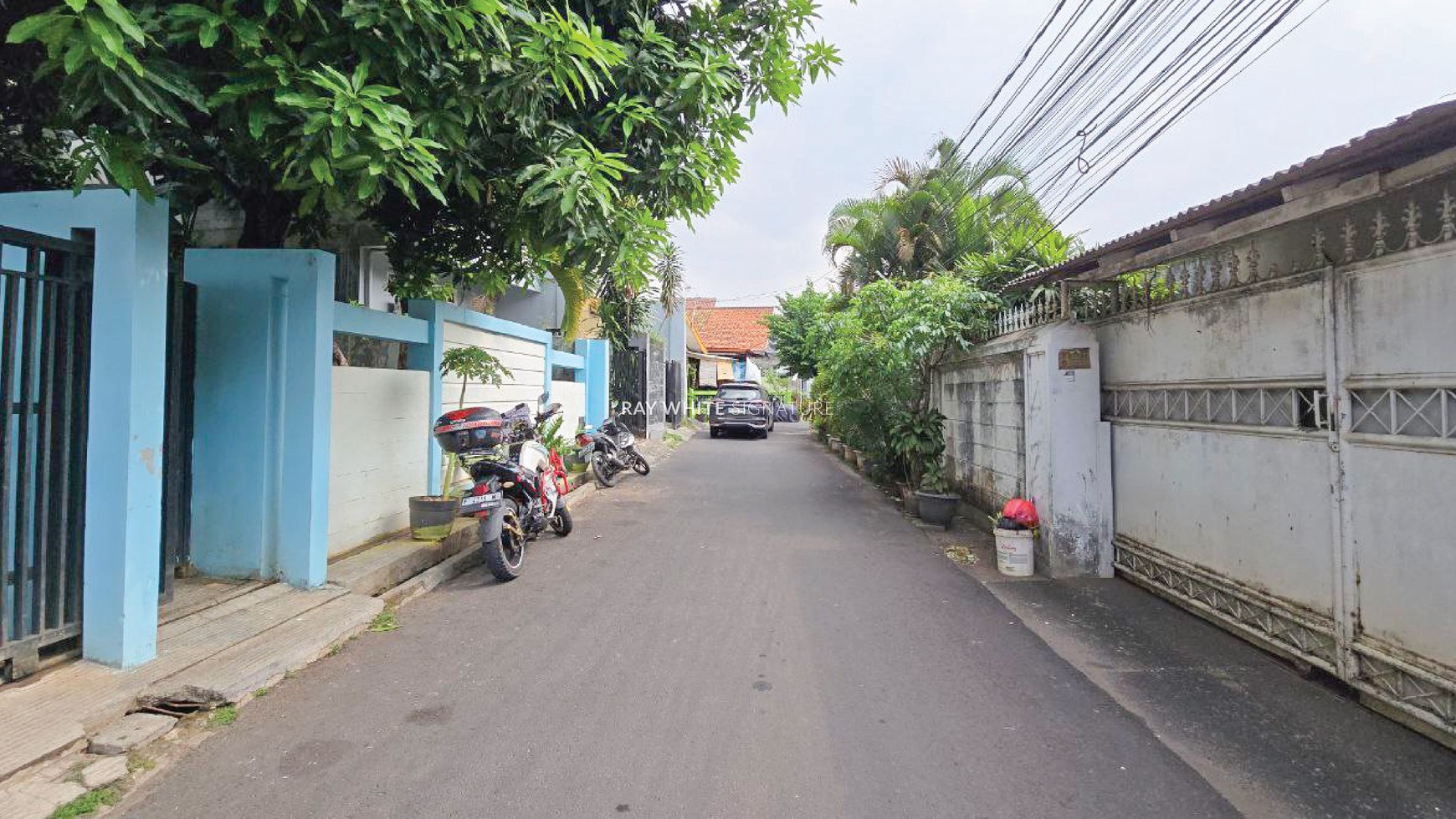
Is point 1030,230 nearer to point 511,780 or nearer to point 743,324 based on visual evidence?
point 511,780

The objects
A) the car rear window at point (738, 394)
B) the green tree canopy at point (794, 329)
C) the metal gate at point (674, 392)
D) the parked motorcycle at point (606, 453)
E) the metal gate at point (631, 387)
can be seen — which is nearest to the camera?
the parked motorcycle at point (606, 453)

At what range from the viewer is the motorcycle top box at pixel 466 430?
17.8ft

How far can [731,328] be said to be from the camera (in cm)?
4181

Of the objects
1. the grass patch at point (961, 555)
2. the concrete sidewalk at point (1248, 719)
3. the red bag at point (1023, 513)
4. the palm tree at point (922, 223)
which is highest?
the palm tree at point (922, 223)

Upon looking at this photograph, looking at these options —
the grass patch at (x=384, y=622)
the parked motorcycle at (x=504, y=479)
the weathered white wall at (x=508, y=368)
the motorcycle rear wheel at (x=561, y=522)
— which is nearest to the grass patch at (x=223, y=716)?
the grass patch at (x=384, y=622)

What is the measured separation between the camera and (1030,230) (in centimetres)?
780

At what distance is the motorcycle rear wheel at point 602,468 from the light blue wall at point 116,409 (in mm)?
6966

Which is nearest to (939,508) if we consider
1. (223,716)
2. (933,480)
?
(933,480)

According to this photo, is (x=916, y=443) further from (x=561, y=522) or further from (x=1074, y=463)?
(x=561, y=522)

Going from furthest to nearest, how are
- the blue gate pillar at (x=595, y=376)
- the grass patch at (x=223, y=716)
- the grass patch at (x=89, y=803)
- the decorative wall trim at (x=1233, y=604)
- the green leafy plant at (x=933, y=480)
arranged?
the blue gate pillar at (x=595, y=376), the green leafy plant at (x=933, y=480), the decorative wall trim at (x=1233, y=604), the grass patch at (x=223, y=716), the grass patch at (x=89, y=803)

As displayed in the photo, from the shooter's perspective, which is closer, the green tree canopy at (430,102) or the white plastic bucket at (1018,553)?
the green tree canopy at (430,102)

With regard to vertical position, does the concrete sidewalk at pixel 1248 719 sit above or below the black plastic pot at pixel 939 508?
below

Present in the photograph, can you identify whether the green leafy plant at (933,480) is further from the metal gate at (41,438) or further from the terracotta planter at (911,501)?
the metal gate at (41,438)

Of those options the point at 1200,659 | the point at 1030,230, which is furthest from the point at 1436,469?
the point at 1030,230
